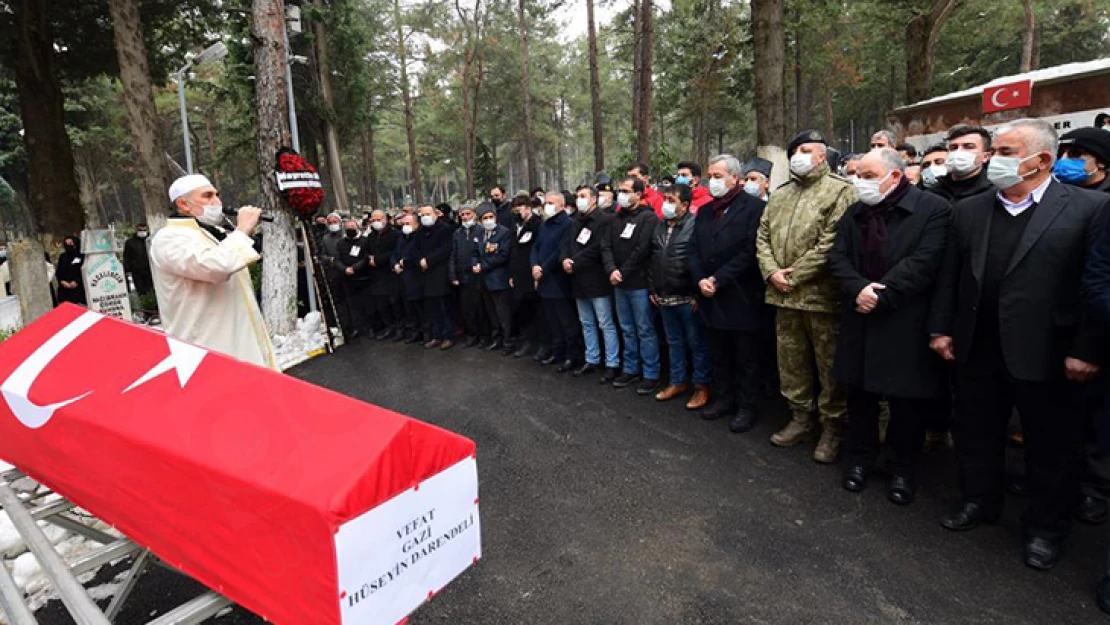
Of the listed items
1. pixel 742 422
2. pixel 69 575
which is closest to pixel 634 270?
pixel 742 422

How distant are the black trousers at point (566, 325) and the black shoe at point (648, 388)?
3.55ft

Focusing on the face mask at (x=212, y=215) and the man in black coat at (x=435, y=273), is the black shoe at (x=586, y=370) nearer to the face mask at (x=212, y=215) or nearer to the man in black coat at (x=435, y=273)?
the man in black coat at (x=435, y=273)

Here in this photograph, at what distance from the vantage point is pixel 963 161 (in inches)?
145

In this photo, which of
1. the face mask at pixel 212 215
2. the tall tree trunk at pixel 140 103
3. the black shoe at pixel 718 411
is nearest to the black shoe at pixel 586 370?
the black shoe at pixel 718 411

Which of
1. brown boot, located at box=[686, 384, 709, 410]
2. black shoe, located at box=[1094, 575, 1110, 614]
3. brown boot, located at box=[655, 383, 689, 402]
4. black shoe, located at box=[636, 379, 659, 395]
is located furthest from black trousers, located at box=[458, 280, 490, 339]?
black shoe, located at box=[1094, 575, 1110, 614]

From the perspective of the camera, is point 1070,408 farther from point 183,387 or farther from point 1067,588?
point 183,387

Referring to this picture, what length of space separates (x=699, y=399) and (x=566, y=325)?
191 centimetres

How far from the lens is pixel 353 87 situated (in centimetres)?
1908

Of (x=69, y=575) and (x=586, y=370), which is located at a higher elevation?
(x=69, y=575)

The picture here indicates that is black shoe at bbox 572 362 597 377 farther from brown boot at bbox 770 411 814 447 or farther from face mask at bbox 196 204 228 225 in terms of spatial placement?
face mask at bbox 196 204 228 225

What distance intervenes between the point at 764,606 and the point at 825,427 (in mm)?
1777

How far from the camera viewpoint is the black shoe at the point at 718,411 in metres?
4.86

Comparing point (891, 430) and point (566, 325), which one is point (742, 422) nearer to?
point (891, 430)

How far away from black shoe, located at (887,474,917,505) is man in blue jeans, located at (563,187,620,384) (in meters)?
2.94
